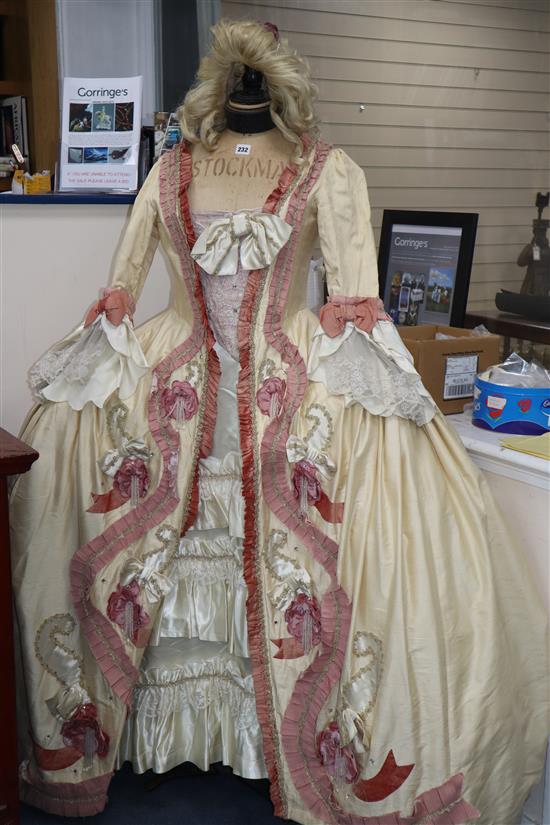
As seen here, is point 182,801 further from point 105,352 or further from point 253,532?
point 105,352

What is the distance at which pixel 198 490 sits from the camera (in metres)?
1.71

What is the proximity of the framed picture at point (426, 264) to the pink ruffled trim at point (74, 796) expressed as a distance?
132cm

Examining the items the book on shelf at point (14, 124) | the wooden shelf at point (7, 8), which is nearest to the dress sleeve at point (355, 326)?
the book on shelf at point (14, 124)

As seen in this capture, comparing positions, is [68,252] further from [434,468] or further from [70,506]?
[434,468]

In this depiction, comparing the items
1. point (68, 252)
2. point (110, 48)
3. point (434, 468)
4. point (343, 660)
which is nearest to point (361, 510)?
point (434, 468)

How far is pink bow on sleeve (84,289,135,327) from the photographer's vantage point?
1.65m

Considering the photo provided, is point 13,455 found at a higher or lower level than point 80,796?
higher

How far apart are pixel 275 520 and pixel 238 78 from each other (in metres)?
0.82

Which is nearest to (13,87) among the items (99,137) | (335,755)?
(99,137)

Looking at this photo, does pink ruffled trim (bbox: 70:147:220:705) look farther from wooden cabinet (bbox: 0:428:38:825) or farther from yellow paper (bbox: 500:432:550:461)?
yellow paper (bbox: 500:432:550:461)

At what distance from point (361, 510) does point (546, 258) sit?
1039 millimetres

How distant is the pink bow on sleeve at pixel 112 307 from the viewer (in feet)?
5.42

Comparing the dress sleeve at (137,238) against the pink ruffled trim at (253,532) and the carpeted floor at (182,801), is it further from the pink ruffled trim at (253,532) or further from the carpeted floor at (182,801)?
the carpeted floor at (182,801)

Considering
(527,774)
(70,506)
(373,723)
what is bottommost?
(527,774)
